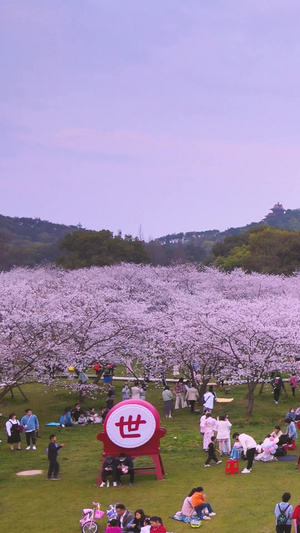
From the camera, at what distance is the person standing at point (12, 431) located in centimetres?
2261

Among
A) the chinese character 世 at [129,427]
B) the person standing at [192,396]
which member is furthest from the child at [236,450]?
the person standing at [192,396]

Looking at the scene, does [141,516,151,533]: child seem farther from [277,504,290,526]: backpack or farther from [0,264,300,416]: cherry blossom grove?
[0,264,300,416]: cherry blossom grove

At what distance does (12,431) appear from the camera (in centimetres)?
2270

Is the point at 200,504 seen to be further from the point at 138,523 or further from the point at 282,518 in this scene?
the point at 282,518

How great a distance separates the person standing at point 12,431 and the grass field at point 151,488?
0.37m

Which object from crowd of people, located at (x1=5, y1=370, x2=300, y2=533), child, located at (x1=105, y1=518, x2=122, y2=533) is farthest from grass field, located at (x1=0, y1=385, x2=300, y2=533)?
child, located at (x1=105, y1=518, x2=122, y2=533)

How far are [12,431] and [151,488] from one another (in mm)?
6704

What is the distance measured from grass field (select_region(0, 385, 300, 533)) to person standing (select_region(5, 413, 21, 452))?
365 millimetres

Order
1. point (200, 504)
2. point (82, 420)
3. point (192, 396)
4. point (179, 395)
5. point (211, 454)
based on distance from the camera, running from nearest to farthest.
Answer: point (200, 504) < point (211, 454) < point (82, 420) < point (192, 396) < point (179, 395)

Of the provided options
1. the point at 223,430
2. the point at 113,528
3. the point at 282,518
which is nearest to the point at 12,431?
the point at 223,430

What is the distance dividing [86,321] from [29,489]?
513 inches

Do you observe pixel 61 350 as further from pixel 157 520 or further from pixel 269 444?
pixel 157 520

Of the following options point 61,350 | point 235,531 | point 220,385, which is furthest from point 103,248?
point 235,531

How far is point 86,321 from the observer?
1210 inches
